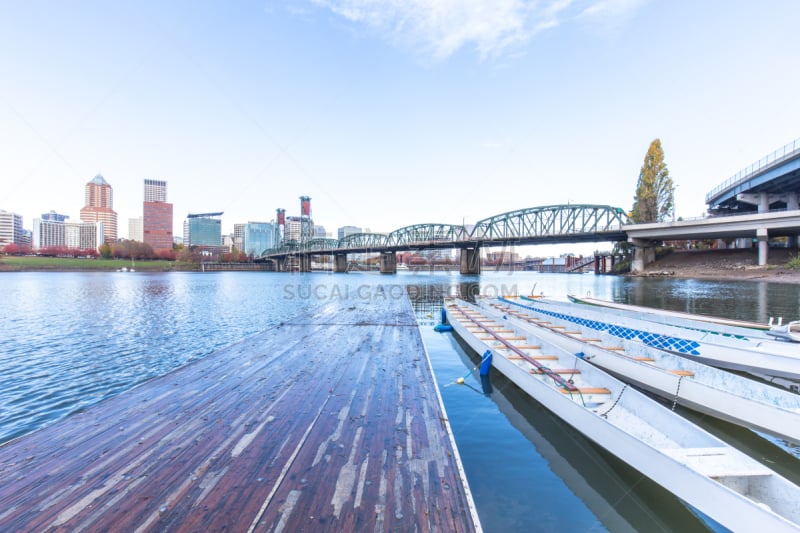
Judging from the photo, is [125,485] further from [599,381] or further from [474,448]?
[599,381]

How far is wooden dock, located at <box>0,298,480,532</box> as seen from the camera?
383cm

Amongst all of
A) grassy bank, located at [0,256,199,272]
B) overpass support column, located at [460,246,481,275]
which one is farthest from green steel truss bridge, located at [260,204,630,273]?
grassy bank, located at [0,256,199,272]

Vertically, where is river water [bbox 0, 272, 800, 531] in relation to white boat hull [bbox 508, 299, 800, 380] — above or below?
below

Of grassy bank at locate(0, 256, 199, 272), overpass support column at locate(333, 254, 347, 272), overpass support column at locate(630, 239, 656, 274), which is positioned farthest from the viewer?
overpass support column at locate(333, 254, 347, 272)

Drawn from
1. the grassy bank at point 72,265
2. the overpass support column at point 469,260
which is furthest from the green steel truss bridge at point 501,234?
the grassy bank at point 72,265

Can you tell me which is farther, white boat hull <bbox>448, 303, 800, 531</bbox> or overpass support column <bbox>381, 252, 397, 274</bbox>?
overpass support column <bbox>381, 252, 397, 274</bbox>

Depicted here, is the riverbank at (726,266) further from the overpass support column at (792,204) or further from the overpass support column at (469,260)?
the overpass support column at (469,260)

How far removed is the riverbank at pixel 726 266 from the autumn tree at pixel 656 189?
9304 mm

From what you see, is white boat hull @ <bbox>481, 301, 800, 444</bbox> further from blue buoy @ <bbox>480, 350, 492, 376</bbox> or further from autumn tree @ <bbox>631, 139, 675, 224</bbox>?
autumn tree @ <bbox>631, 139, 675, 224</bbox>

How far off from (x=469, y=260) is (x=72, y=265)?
140 meters

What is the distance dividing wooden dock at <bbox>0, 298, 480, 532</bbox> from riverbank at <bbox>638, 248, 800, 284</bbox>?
185ft

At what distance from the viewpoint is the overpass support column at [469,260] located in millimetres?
106312

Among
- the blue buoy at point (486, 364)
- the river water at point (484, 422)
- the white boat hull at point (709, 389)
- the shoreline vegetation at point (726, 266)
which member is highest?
the shoreline vegetation at point (726, 266)

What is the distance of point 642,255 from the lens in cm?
7175
